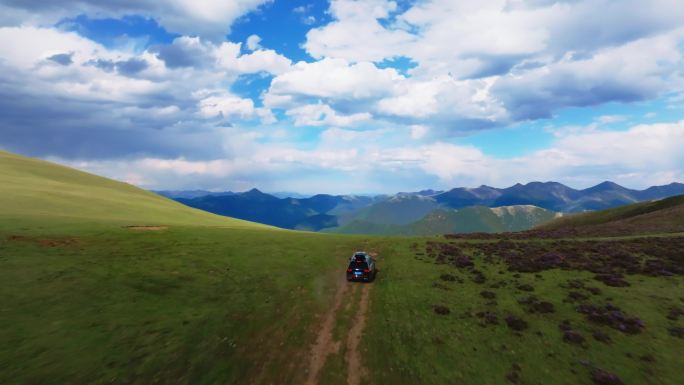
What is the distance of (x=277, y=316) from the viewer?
88.2ft

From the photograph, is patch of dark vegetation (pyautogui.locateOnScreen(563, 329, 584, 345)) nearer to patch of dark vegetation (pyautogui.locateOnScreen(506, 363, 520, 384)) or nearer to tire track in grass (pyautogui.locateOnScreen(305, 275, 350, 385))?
patch of dark vegetation (pyautogui.locateOnScreen(506, 363, 520, 384))

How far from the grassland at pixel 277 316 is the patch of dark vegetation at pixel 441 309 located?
0.33m

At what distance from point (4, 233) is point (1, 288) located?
54.5ft

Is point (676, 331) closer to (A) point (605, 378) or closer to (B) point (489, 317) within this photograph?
(A) point (605, 378)

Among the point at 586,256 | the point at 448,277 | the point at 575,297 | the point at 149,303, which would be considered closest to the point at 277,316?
the point at 149,303

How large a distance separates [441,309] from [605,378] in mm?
11104

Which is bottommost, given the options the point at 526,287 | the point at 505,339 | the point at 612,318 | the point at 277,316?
the point at 505,339

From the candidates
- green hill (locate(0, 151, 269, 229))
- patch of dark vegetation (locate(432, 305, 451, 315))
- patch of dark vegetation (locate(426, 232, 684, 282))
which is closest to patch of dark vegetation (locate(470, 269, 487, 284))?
patch of dark vegetation (locate(426, 232, 684, 282))

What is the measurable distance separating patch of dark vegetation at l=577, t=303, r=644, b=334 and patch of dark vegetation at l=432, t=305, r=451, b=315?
9915 mm

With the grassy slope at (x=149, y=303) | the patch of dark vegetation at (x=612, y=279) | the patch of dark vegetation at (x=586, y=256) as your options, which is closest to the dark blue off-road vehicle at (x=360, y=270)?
the grassy slope at (x=149, y=303)

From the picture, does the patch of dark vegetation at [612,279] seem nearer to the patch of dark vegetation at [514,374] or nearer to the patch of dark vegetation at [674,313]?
the patch of dark vegetation at [674,313]

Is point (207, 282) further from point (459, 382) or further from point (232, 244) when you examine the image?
point (459, 382)

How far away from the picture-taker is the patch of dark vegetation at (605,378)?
18.4 meters

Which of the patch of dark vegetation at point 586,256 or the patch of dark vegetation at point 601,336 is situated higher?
the patch of dark vegetation at point 586,256
